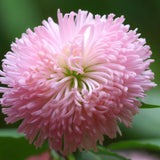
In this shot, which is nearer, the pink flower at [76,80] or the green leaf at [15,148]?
the pink flower at [76,80]

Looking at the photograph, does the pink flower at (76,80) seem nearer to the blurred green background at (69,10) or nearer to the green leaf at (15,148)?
the green leaf at (15,148)

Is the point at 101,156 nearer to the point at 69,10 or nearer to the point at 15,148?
the point at 15,148

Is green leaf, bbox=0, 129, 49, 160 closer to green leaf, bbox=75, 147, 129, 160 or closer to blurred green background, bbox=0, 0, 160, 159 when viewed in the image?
green leaf, bbox=75, 147, 129, 160

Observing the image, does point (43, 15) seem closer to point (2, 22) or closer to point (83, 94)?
point (2, 22)

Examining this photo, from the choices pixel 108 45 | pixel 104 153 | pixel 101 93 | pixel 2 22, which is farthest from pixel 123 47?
pixel 2 22

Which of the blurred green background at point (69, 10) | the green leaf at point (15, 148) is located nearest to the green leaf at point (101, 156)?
the green leaf at point (15, 148)

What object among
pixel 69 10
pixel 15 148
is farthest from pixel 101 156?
pixel 69 10
